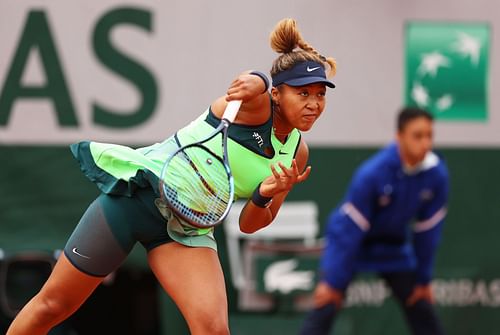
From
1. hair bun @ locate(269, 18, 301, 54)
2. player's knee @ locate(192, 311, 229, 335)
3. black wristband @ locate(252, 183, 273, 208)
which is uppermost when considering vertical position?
hair bun @ locate(269, 18, 301, 54)

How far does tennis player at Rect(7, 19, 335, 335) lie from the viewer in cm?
482

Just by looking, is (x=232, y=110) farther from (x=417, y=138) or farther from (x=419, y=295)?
(x=419, y=295)

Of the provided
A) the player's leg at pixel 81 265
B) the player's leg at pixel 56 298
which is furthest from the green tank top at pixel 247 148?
the player's leg at pixel 56 298

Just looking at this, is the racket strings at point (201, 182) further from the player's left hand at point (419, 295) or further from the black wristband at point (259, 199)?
the player's left hand at point (419, 295)

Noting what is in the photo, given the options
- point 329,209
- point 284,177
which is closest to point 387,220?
point 329,209

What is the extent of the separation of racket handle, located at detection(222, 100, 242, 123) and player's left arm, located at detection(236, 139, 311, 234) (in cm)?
26

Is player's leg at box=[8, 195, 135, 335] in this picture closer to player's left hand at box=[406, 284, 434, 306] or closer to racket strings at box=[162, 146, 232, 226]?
racket strings at box=[162, 146, 232, 226]

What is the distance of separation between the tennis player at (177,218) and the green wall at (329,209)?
3.07 meters

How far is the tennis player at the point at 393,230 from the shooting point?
24.3 ft

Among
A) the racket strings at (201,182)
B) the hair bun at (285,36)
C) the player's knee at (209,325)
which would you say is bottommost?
the player's knee at (209,325)

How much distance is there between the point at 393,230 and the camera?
7.55 m

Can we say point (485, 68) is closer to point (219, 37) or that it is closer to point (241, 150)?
point (219, 37)

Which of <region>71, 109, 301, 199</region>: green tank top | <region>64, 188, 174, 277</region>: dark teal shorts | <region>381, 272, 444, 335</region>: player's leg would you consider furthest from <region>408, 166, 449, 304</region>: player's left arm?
<region>64, 188, 174, 277</region>: dark teal shorts

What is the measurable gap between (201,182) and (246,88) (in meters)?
0.45
